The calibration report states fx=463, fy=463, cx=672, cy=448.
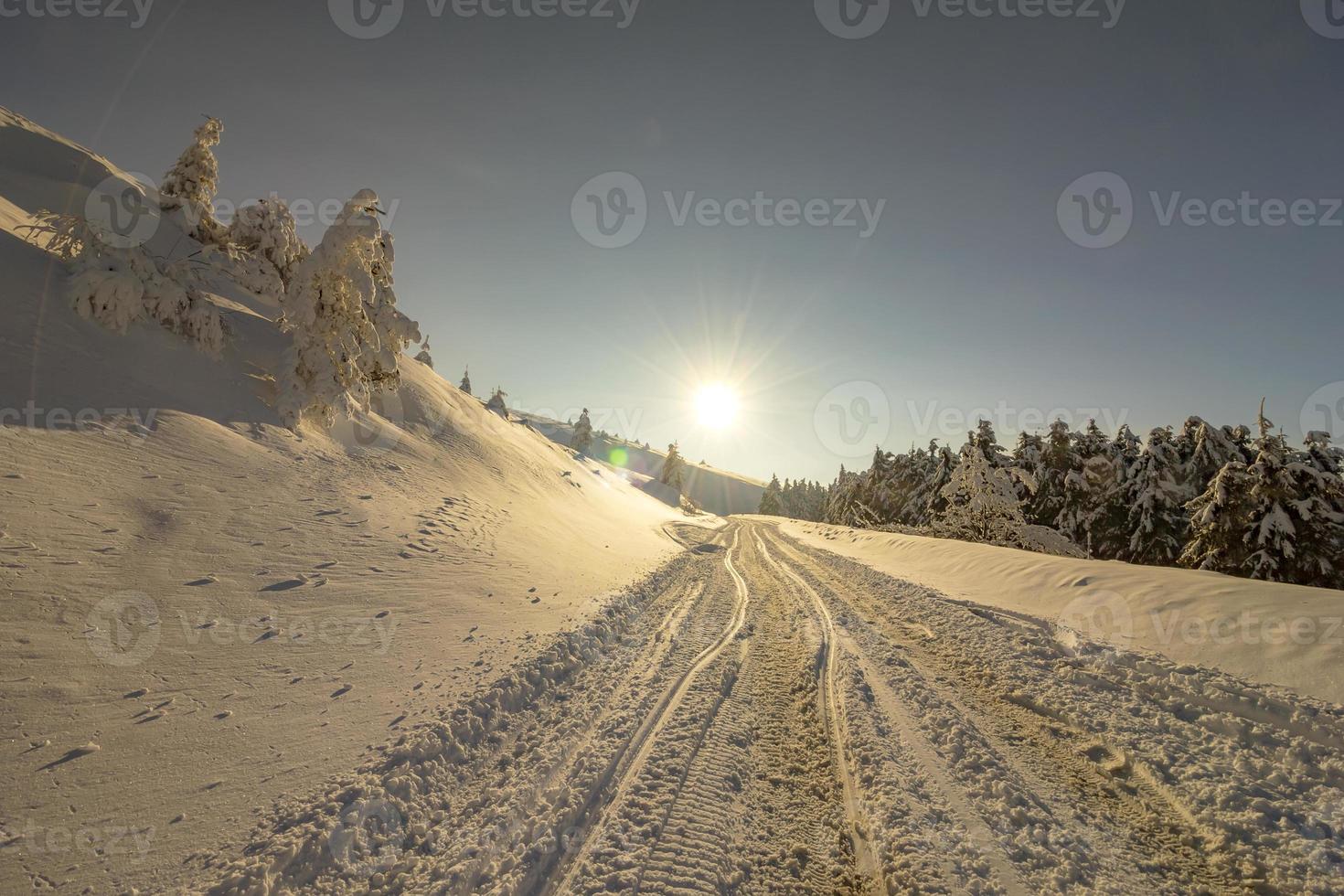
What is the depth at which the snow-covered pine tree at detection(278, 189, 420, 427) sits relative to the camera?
12109 millimetres

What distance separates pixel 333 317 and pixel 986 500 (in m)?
29.6

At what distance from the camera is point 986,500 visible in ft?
81.9

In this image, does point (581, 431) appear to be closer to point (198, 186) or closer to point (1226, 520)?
point (198, 186)

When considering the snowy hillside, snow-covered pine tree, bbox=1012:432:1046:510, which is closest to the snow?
snow-covered pine tree, bbox=1012:432:1046:510

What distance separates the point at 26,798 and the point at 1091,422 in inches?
1731

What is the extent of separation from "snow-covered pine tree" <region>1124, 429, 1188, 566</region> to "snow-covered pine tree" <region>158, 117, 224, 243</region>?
45.0 m

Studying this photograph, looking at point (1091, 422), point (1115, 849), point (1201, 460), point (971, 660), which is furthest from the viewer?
point (1091, 422)

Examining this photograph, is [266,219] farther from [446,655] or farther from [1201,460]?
[1201,460]

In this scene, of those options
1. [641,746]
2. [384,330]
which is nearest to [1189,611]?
[641,746]

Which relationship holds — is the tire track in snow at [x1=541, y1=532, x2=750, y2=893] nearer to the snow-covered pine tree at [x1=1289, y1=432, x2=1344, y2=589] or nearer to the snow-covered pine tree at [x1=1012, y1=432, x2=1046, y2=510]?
the snow-covered pine tree at [x1=1289, y1=432, x2=1344, y2=589]

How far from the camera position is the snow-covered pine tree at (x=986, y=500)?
24344 millimetres

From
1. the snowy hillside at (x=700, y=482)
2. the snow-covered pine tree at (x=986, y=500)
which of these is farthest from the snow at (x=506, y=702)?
the snowy hillside at (x=700, y=482)

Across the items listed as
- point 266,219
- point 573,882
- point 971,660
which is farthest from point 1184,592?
point 266,219

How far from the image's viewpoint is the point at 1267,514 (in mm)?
16609
